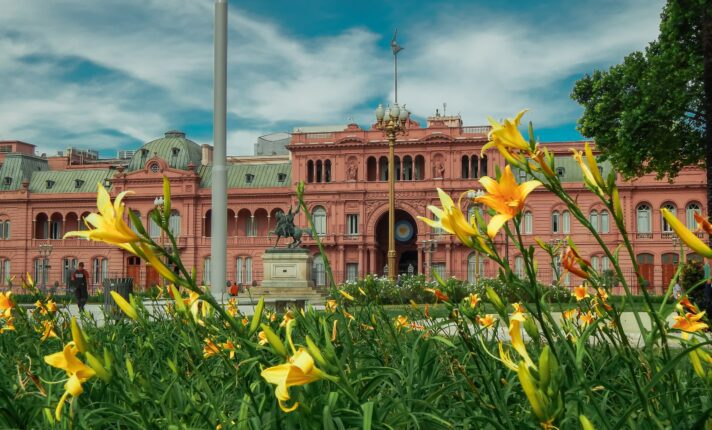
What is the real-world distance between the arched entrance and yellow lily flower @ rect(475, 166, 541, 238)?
155 ft

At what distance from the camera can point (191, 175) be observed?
5212 cm

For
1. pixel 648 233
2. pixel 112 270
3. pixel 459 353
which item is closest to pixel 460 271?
pixel 648 233

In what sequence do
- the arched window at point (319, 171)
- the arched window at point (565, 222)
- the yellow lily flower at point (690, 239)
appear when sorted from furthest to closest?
the arched window at point (319, 171) → the arched window at point (565, 222) → the yellow lily flower at point (690, 239)

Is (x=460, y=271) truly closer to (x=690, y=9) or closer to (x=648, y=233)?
(x=648, y=233)

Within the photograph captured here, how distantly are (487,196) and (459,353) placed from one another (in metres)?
2.69

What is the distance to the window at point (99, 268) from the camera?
51844mm

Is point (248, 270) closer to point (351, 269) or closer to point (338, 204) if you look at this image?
point (351, 269)

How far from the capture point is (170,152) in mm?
54719

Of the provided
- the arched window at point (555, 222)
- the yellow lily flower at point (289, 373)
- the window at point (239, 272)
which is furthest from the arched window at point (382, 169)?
the yellow lily flower at point (289, 373)

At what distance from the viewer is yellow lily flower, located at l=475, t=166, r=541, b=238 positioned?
151cm

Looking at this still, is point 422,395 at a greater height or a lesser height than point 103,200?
lesser

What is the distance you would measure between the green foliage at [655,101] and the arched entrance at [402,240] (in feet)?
87.0

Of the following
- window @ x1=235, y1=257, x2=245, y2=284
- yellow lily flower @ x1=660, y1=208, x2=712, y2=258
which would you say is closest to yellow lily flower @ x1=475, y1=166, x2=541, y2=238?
yellow lily flower @ x1=660, y1=208, x2=712, y2=258

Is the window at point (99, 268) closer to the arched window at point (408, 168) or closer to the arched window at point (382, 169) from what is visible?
the arched window at point (382, 169)
